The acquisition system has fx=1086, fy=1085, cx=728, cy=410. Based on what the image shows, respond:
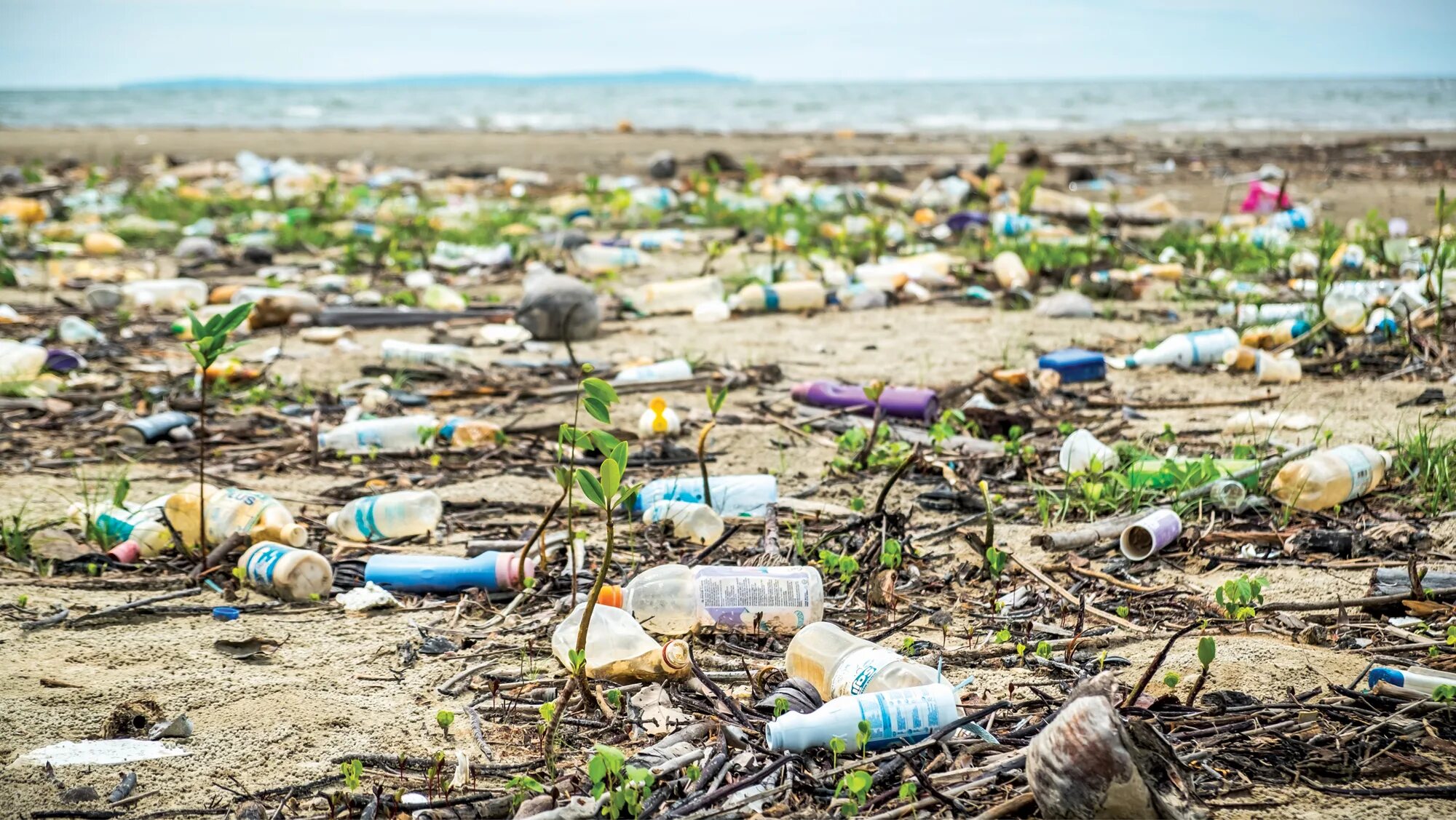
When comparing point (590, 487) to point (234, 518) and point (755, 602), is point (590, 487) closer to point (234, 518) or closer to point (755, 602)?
point (755, 602)

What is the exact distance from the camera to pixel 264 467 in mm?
3090

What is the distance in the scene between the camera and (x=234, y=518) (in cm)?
245

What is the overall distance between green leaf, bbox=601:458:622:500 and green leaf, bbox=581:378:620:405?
116 millimetres

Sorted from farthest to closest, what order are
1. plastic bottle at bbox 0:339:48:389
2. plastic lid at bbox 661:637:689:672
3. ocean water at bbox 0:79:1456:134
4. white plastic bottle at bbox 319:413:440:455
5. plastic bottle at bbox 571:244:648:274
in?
ocean water at bbox 0:79:1456:134, plastic bottle at bbox 571:244:648:274, plastic bottle at bbox 0:339:48:389, white plastic bottle at bbox 319:413:440:455, plastic lid at bbox 661:637:689:672

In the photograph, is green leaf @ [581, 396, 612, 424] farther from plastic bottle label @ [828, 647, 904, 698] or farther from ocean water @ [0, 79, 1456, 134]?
ocean water @ [0, 79, 1456, 134]

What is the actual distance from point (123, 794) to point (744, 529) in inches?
56.3

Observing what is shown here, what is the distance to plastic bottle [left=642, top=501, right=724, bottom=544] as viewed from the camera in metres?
2.53

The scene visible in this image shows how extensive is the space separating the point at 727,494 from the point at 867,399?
0.83m

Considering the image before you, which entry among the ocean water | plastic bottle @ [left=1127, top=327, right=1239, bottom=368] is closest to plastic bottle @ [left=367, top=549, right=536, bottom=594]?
plastic bottle @ [left=1127, top=327, right=1239, bottom=368]

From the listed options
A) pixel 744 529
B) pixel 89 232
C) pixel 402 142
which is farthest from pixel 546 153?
pixel 744 529

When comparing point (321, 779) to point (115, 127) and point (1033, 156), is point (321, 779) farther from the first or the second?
point (115, 127)

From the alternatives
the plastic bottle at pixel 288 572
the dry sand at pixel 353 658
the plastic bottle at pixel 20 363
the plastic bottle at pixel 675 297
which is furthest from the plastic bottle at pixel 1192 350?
the plastic bottle at pixel 20 363

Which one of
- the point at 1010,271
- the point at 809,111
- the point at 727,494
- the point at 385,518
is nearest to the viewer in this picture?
the point at 385,518

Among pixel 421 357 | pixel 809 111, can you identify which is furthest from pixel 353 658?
pixel 809 111
